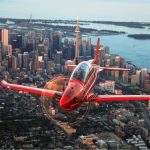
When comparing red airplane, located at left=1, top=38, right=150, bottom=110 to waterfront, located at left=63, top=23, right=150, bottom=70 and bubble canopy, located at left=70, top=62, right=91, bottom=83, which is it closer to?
bubble canopy, located at left=70, top=62, right=91, bottom=83

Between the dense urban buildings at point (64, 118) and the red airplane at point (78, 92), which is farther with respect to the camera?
Answer: the dense urban buildings at point (64, 118)

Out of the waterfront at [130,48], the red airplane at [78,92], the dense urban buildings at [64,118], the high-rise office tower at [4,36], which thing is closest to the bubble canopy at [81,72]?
the red airplane at [78,92]

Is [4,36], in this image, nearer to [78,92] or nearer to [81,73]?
[81,73]

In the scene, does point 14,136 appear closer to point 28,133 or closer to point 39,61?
point 28,133

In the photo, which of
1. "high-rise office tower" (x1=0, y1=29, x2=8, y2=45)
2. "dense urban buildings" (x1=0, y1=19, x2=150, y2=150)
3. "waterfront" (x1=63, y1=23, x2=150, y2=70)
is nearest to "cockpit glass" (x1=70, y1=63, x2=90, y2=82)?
"dense urban buildings" (x1=0, y1=19, x2=150, y2=150)

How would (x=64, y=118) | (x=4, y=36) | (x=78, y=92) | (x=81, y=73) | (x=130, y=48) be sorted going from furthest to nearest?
1. (x=130, y=48)
2. (x=4, y=36)
3. (x=64, y=118)
4. (x=81, y=73)
5. (x=78, y=92)

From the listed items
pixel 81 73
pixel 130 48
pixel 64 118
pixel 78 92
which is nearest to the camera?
pixel 78 92

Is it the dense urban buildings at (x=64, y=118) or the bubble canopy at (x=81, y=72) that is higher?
the bubble canopy at (x=81, y=72)

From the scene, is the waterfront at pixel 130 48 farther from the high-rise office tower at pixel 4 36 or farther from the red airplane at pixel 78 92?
the red airplane at pixel 78 92

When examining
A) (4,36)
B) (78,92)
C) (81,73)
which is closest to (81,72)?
(81,73)

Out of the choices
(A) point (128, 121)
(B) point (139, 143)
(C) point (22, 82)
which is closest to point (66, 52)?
(C) point (22, 82)
